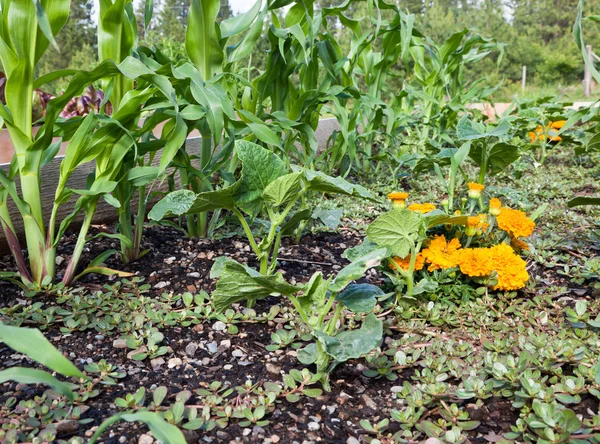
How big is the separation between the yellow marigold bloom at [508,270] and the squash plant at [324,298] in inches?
20.6

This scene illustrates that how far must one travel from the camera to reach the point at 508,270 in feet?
5.31

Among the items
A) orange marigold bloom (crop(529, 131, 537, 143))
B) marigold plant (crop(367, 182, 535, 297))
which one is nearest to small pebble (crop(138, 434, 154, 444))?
marigold plant (crop(367, 182, 535, 297))

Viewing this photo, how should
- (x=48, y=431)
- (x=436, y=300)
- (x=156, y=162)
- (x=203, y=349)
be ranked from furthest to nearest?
1. (x=156, y=162)
2. (x=436, y=300)
3. (x=203, y=349)
4. (x=48, y=431)

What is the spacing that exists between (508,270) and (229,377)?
898 millimetres

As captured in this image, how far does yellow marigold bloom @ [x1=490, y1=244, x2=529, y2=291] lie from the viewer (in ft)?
5.31

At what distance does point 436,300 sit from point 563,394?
56 centimetres

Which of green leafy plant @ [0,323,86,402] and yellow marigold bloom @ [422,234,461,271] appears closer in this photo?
green leafy plant @ [0,323,86,402]

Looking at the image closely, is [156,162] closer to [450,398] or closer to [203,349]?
[203,349]

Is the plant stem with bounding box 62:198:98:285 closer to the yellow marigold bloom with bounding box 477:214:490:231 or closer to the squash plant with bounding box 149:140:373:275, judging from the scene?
the squash plant with bounding box 149:140:373:275

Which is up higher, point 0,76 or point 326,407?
point 0,76

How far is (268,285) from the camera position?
1.21 meters

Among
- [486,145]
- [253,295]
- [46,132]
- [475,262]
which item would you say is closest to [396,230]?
[475,262]

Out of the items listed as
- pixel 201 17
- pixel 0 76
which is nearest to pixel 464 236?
pixel 201 17

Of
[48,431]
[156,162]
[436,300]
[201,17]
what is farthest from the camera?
[156,162]
